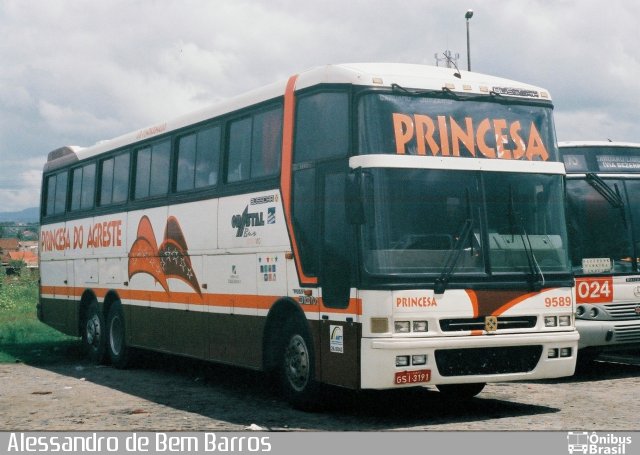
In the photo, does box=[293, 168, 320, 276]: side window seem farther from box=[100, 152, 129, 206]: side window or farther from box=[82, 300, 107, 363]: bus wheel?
box=[82, 300, 107, 363]: bus wheel

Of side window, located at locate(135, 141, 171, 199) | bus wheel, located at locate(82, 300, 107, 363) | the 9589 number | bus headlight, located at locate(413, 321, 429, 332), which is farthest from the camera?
bus wheel, located at locate(82, 300, 107, 363)

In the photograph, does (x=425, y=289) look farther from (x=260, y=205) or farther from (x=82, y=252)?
(x=82, y=252)

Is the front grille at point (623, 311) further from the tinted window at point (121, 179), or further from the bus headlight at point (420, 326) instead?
the tinted window at point (121, 179)

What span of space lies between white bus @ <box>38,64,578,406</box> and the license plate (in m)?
0.02

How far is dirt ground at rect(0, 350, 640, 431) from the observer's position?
1013cm

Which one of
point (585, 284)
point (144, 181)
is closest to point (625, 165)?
point (585, 284)

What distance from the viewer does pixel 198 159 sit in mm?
13953

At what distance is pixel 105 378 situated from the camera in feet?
50.8

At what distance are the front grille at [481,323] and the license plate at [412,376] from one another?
480mm

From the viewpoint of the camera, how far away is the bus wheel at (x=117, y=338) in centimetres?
1691

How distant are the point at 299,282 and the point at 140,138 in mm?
6327

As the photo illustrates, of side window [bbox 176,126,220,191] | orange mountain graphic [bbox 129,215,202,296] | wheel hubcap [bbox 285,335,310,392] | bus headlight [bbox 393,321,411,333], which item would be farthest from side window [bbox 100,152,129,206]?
bus headlight [bbox 393,321,411,333]

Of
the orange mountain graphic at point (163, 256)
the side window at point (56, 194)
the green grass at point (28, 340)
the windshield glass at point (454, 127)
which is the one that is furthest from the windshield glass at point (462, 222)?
the side window at point (56, 194)

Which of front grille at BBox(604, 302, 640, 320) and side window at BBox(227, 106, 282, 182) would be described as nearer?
side window at BBox(227, 106, 282, 182)
